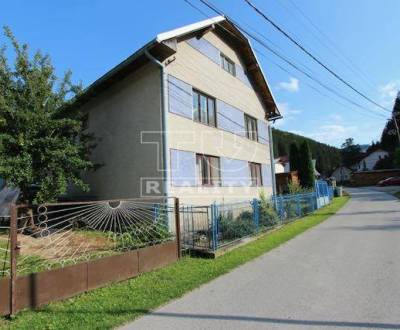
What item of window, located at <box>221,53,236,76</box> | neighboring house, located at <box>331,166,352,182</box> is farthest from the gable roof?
neighboring house, located at <box>331,166,352,182</box>

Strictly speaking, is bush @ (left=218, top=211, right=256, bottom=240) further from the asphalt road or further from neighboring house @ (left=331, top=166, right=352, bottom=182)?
neighboring house @ (left=331, top=166, right=352, bottom=182)

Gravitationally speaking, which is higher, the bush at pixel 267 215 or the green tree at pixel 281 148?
the green tree at pixel 281 148

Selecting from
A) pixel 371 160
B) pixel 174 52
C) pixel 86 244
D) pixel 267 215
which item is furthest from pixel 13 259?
pixel 371 160

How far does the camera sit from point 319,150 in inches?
3570

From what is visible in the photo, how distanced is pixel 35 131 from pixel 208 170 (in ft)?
20.3

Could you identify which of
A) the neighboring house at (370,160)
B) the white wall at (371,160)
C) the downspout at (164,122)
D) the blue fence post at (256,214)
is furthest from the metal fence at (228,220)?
the white wall at (371,160)

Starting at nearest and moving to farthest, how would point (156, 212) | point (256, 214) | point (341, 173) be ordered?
point (156, 212), point (256, 214), point (341, 173)

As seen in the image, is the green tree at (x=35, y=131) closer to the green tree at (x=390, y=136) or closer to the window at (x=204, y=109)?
the window at (x=204, y=109)

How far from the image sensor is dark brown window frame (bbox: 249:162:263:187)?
1741cm

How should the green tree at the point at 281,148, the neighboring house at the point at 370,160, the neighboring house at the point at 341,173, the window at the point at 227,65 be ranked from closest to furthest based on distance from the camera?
the window at the point at 227,65 < the neighboring house at the point at 370,160 < the green tree at the point at 281,148 < the neighboring house at the point at 341,173

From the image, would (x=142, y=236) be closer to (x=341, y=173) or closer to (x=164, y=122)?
(x=164, y=122)

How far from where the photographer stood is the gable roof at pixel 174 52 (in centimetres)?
1139

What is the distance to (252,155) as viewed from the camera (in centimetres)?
1747

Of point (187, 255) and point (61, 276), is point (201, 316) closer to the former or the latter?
point (61, 276)
